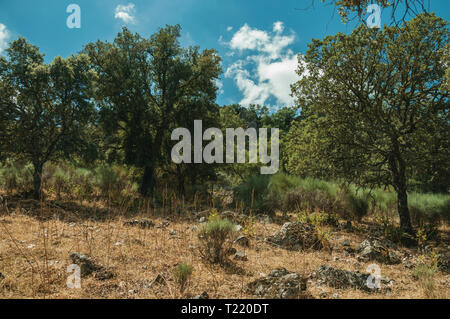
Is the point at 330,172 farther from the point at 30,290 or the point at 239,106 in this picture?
the point at 239,106

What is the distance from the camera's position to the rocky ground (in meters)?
3.29

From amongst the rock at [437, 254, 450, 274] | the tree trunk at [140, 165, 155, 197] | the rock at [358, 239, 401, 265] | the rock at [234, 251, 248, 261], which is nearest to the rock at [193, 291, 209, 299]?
the rock at [234, 251, 248, 261]

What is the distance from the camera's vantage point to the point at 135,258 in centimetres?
442

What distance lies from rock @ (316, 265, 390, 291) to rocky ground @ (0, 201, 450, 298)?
0.04 feet

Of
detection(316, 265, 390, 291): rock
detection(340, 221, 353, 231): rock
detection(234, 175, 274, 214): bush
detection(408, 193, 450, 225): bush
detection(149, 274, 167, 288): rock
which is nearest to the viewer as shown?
detection(149, 274, 167, 288): rock

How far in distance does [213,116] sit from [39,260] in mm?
11037

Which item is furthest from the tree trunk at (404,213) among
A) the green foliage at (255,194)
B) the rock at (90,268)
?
the rock at (90,268)

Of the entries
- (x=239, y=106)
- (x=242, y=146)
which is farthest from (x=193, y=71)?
(x=239, y=106)

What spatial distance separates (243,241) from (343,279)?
248 cm

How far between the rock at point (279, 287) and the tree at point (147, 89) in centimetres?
1011

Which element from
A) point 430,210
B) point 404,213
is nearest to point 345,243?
point 404,213

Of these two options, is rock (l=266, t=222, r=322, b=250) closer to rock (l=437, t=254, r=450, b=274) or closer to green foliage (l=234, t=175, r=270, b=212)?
rock (l=437, t=254, r=450, b=274)

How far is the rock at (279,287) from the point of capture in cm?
317
